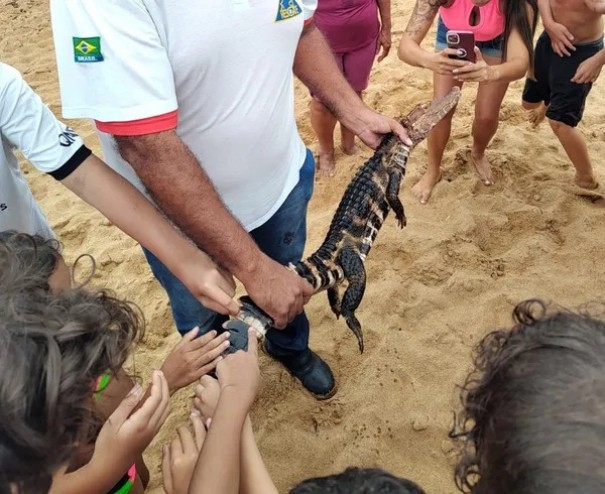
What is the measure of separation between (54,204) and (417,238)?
2379mm

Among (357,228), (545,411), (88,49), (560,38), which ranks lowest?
(357,228)

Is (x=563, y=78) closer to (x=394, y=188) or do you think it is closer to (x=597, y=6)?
(x=597, y=6)

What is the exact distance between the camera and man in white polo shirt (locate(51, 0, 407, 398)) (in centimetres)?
146

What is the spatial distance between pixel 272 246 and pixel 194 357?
0.61 metres

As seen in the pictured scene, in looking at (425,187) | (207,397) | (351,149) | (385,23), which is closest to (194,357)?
(207,397)

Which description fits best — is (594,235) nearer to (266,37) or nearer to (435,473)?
(435,473)

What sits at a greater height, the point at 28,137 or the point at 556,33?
the point at 28,137

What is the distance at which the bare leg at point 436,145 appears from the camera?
3.32 m

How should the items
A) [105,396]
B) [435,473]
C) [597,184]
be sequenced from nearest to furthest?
1. [105,396]
2. [435,473]
3. [597,184]

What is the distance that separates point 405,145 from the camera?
256 cm

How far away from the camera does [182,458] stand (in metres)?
1.44

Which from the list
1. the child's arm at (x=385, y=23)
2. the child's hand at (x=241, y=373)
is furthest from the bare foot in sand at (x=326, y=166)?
the child's hand at (x=241, y=373)

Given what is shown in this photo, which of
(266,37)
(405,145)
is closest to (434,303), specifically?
(405,145)

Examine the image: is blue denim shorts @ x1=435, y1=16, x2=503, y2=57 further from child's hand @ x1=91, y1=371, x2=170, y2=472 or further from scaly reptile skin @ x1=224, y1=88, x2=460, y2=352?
child's hand @ x1=91, y1=371, x2=170, y2=472
